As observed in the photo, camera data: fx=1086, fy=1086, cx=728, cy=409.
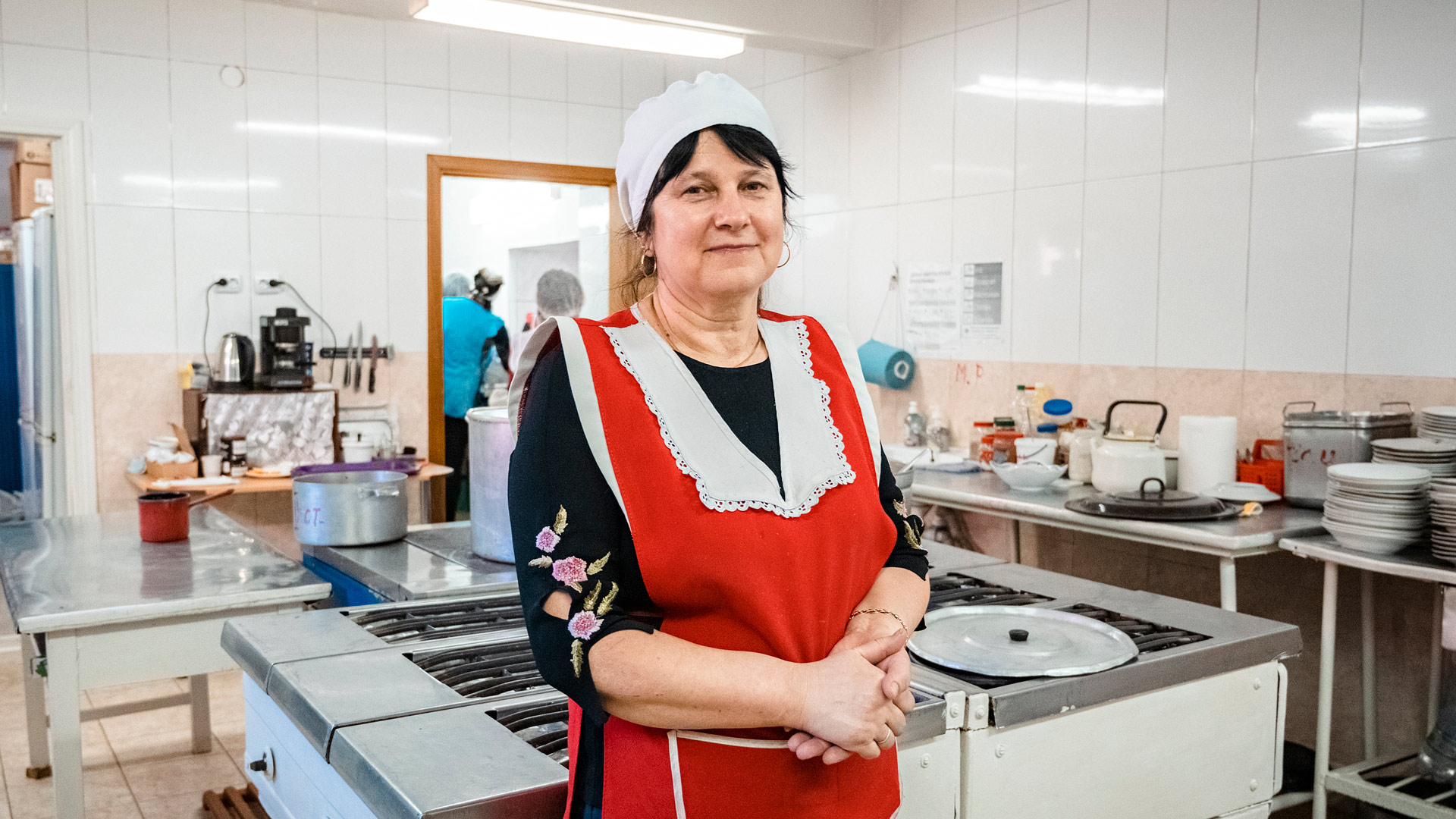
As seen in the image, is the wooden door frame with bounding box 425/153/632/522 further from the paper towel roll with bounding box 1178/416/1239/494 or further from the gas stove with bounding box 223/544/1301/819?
the gas stove with bounding box 223/544/1301/819

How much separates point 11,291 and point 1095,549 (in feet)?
21.0

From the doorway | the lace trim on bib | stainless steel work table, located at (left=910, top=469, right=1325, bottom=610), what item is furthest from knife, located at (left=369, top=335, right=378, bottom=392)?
the lace trim on bib

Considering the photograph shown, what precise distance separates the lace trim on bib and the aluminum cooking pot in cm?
147

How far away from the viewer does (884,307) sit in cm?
484

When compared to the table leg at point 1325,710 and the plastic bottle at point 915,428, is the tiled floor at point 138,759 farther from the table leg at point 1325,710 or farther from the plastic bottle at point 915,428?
the table leg at point 1325,710

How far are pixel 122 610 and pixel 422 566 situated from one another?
60 cm

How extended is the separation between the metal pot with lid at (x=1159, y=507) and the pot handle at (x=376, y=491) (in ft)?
6.36

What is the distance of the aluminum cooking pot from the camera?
8.00 ft

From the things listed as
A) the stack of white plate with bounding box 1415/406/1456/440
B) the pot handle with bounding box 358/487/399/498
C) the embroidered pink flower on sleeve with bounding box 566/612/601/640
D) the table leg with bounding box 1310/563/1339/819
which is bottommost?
the table leg with bounding box 1310/563/1339/819

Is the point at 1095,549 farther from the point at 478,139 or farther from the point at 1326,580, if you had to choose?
the point at 478,139

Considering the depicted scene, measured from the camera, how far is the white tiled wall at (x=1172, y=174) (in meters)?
3.08

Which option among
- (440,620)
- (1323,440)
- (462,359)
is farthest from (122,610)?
(462,359)

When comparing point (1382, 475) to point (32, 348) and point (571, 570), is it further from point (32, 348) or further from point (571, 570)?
point (32, 348)

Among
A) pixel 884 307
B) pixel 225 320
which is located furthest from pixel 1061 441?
pixel 225 320
